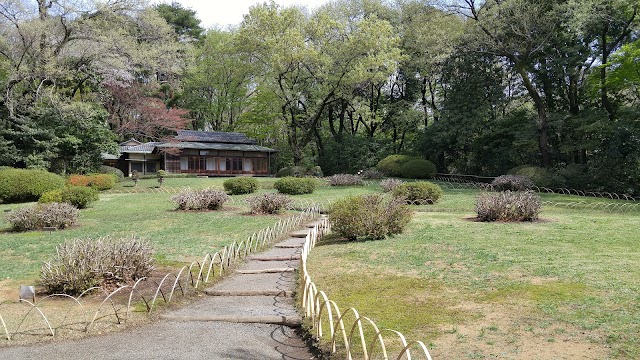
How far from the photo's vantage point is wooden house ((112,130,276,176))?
4172cm

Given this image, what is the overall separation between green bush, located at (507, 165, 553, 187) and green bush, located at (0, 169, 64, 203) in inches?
936

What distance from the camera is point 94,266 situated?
6.99 m

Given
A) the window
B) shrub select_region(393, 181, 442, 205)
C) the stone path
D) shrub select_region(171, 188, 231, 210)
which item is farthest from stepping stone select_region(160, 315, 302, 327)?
the window

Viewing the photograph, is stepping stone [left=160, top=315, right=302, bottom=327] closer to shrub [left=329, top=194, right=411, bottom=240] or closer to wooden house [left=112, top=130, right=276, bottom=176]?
shrub [left=329, top=194, right=411, bottom=240]

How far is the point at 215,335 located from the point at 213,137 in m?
40.3

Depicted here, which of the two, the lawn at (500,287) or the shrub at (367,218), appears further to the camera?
the shrub at (367,218)

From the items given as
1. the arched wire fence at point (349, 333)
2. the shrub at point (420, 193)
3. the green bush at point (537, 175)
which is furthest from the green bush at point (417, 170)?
the arched wire fence at point (349, 333)

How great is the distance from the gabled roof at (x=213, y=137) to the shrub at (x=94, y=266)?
3640 cm

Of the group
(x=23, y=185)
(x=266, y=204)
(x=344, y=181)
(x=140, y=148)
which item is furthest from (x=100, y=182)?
(x=140, y=148)

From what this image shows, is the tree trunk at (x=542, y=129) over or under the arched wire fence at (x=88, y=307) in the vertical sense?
over

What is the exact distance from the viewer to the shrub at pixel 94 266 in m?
6.91

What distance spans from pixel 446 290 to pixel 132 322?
13.3 ft

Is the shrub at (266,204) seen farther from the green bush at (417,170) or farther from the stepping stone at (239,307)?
the green bush at (417,170)

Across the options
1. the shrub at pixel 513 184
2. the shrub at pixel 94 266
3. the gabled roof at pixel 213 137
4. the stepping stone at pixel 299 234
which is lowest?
the stepping stone at pixel 299 234
